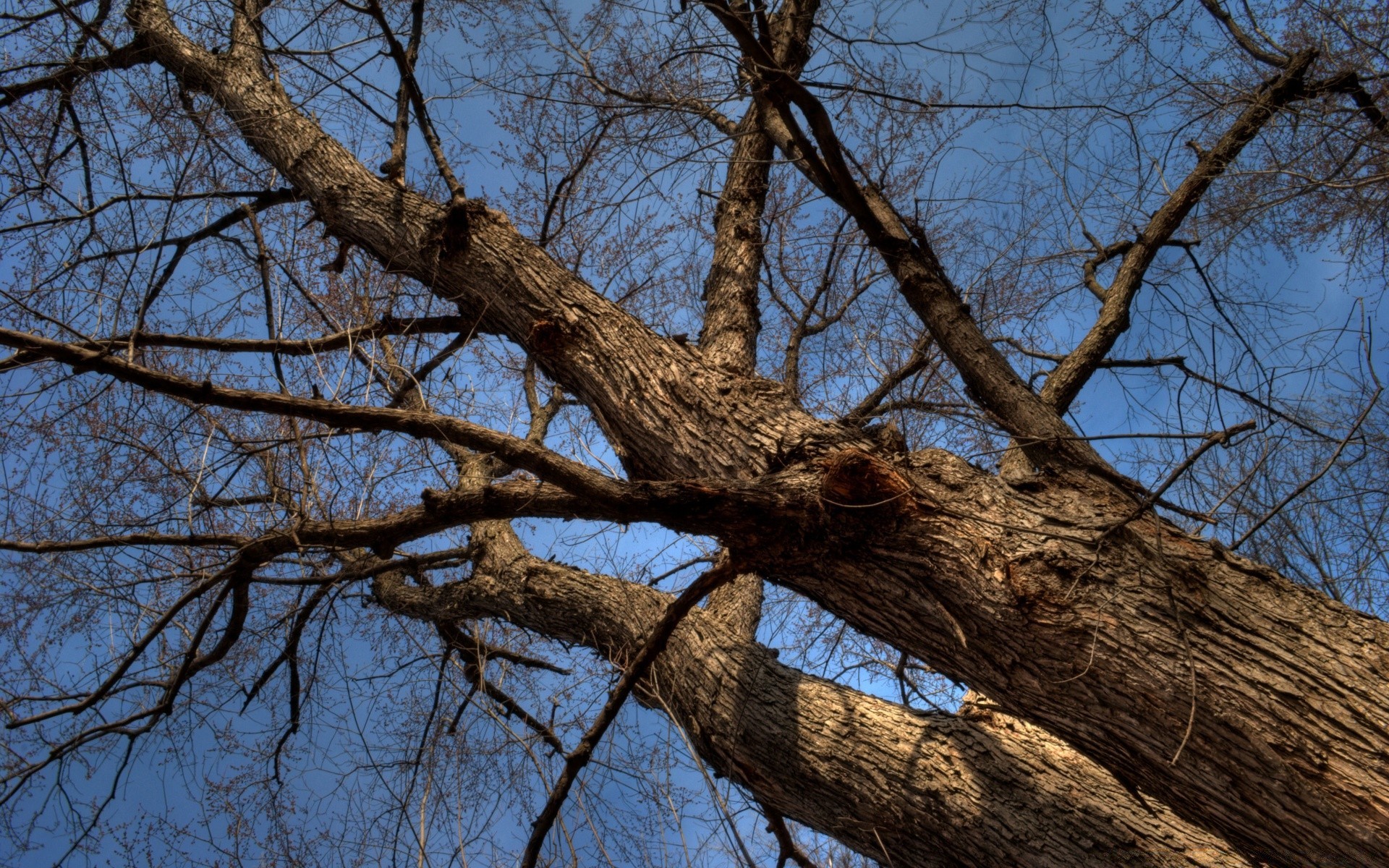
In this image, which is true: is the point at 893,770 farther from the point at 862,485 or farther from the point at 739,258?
the point at 739,258

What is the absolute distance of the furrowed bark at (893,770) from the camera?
2.05 m

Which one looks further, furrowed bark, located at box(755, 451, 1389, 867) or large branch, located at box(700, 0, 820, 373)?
large branch, located at box(700, 0, 820, 373)

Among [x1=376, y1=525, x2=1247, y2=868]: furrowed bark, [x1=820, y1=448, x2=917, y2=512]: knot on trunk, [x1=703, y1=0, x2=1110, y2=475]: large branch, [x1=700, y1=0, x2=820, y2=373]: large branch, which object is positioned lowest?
[x1=376, y1=525, x2=1247, y2=868]: furrowed bark

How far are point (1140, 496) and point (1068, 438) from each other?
0.38 metres

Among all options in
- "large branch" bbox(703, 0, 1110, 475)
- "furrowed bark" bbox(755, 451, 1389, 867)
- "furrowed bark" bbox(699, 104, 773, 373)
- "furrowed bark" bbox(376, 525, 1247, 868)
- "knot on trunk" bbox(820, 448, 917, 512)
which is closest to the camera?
"furrowed bark" bbox(755, 451, 1389, 867)

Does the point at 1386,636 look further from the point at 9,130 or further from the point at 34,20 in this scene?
the point at 34,20

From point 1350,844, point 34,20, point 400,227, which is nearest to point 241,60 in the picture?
point 34,20

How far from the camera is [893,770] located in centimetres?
226

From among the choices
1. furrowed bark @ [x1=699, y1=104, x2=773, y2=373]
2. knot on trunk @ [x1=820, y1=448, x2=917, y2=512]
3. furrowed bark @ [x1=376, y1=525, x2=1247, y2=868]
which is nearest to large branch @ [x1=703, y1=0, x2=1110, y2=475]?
furrowed bark @ [x1=699, y1=104, x2=773, y2=373]

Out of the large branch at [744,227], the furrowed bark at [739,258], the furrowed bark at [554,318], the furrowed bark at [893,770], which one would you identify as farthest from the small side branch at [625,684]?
the large branch at [744,227]

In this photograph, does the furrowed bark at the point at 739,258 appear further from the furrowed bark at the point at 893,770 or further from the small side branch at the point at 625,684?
the furrowed bark at the point at 893,770

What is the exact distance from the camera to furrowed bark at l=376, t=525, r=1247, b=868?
205cm

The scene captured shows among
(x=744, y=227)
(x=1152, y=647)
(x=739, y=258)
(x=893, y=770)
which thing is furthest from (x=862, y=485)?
(x=744, y=227)

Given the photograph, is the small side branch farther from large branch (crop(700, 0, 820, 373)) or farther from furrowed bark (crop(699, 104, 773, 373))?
large branch (crop(700, 0, 820, 373))
